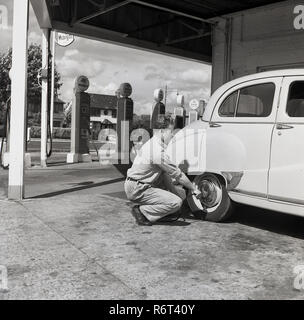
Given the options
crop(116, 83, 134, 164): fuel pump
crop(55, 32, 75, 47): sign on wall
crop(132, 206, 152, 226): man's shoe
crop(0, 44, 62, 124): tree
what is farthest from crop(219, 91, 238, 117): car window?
crop(0, 44, 62, 124): tree

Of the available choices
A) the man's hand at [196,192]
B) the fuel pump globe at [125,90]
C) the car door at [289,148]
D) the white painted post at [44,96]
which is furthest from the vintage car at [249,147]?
the fuel pump globe at [125,90]

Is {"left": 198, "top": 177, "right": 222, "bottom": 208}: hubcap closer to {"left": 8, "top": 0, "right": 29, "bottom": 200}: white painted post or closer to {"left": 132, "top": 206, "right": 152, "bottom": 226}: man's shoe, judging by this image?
{"left": 132, "top": 206, "right": 152, "bottom": 226}: man's shoe

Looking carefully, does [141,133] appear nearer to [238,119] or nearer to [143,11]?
[143,11]

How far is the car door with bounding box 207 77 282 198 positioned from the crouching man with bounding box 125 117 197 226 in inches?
22.6

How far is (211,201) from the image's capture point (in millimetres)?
6117

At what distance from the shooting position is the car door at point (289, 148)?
192 inches

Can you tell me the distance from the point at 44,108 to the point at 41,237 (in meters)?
7.21

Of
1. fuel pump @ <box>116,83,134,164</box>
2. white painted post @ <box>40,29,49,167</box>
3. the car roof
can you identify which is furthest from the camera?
fuel pump @ <box>116,83,134,164</box>

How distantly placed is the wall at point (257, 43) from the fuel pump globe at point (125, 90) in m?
3.97

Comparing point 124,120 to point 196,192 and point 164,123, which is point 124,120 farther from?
point 196,192

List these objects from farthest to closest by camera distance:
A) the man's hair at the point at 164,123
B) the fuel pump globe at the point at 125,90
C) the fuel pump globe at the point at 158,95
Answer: the fuel pump globe at the point at 158,95 → the fuel pump globe at the point at 125,90 → the man's hair at the point at 164,123

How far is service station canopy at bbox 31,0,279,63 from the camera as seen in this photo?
10.6m

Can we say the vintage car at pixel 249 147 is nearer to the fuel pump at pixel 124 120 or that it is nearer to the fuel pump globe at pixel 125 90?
the fuel pump at pixel 124 120

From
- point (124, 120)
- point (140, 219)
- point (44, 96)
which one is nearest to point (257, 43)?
point (124, 120)
